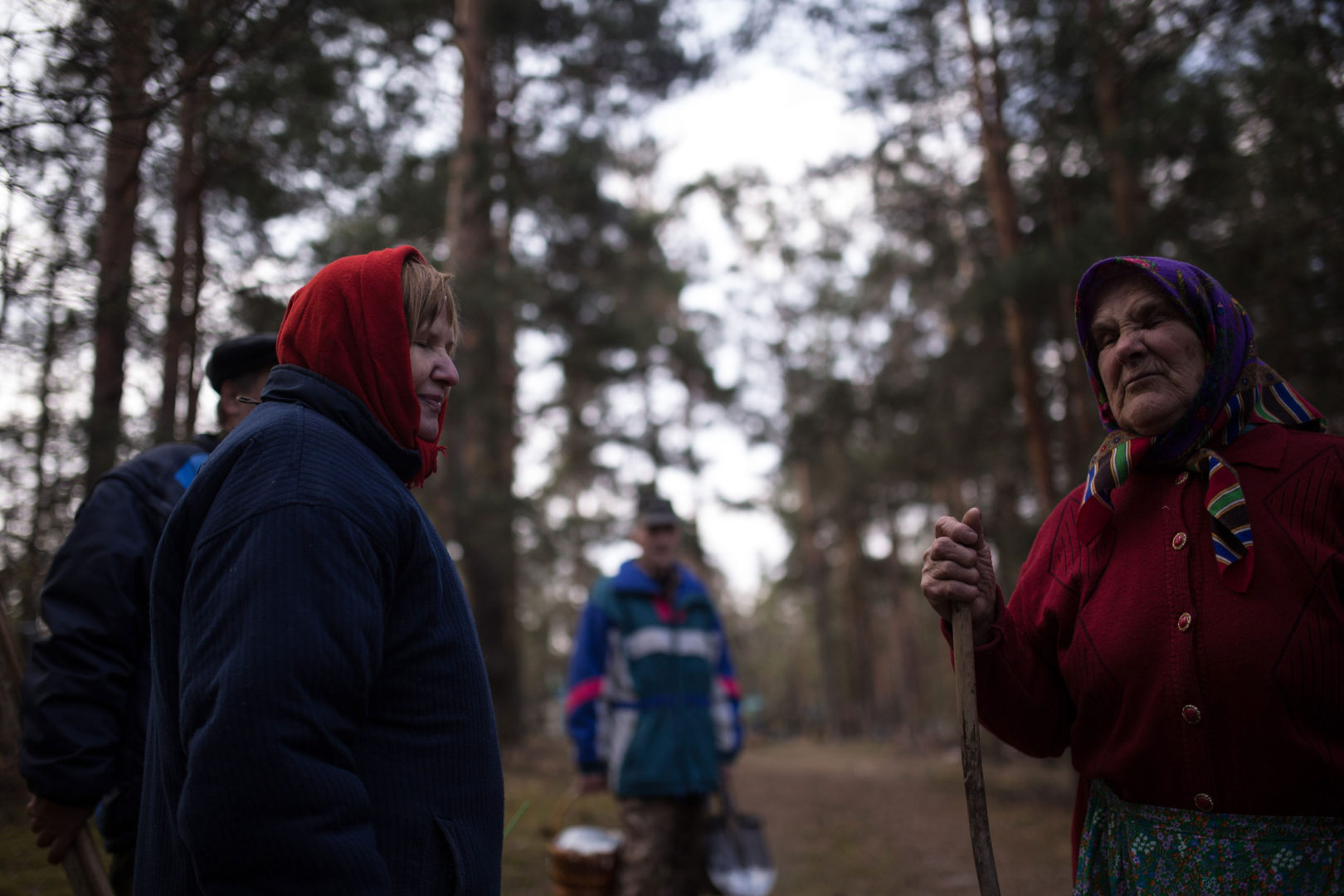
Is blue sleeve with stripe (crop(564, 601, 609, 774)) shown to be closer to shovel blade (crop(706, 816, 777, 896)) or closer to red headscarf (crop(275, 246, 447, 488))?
shovel blade (crop(706, 816, 777, 896))

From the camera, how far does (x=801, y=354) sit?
82.2 feet

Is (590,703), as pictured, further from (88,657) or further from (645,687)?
(88,657)

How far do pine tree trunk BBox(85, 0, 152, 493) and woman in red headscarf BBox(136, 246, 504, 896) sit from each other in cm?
155

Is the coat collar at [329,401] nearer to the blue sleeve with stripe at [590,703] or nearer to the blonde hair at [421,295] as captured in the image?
the blonde hair at [421,295]

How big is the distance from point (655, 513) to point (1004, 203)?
23.9ft

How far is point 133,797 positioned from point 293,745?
5.31 ft

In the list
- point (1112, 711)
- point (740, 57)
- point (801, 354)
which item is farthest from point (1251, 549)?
point (801, 354)

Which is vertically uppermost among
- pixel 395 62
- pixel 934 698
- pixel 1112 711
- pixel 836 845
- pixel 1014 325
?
pixel 395 62

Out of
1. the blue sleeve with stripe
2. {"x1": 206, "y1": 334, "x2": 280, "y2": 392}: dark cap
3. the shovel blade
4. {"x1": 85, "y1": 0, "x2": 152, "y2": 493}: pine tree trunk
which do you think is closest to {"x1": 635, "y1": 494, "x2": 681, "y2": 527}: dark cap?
the blue sleeve with stripe

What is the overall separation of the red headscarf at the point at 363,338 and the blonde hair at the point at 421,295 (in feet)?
0.14

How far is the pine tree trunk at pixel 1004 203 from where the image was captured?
10.3 meters

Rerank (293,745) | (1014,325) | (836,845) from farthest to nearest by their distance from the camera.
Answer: (1014,325) → (836,845) → (293,745)

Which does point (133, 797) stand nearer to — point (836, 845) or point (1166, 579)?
point (1166, 579)

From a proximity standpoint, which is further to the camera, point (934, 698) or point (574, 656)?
point (934, 698)
